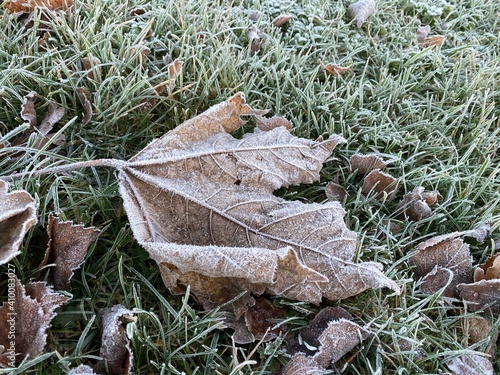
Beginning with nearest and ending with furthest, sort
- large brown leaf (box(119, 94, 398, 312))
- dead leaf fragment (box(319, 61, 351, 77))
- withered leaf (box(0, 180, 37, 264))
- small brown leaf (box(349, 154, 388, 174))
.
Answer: withered leaf (box(0, 180, 37, 264)), large brown leaf (box(119, 94, 398, 312)), small brown leaf (box(349, 154, 388, 174)), dead leaf fragment (box(319, 61, 351, 77))

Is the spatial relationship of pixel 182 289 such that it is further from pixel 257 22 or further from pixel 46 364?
→ pixel 257 22

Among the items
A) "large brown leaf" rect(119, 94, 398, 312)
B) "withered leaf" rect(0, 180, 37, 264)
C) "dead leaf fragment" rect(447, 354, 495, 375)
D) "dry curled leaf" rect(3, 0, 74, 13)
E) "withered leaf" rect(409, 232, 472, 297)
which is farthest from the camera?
"dry curled leaf" rect(3, 0, 74, 13)

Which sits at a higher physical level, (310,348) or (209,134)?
(209,134)

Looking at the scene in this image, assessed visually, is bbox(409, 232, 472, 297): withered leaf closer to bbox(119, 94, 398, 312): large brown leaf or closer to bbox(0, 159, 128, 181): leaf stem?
bbox(119, 94, 398, 312): large brown leaf

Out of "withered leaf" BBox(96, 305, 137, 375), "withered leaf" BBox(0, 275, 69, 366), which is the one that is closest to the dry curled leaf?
"withered leaf" BBox(0, 275, 69, 366)

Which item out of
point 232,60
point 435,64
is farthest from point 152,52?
point 435,64

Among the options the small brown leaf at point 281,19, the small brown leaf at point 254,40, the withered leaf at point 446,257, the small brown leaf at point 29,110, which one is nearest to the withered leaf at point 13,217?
the small brown leaf at point 29,110
